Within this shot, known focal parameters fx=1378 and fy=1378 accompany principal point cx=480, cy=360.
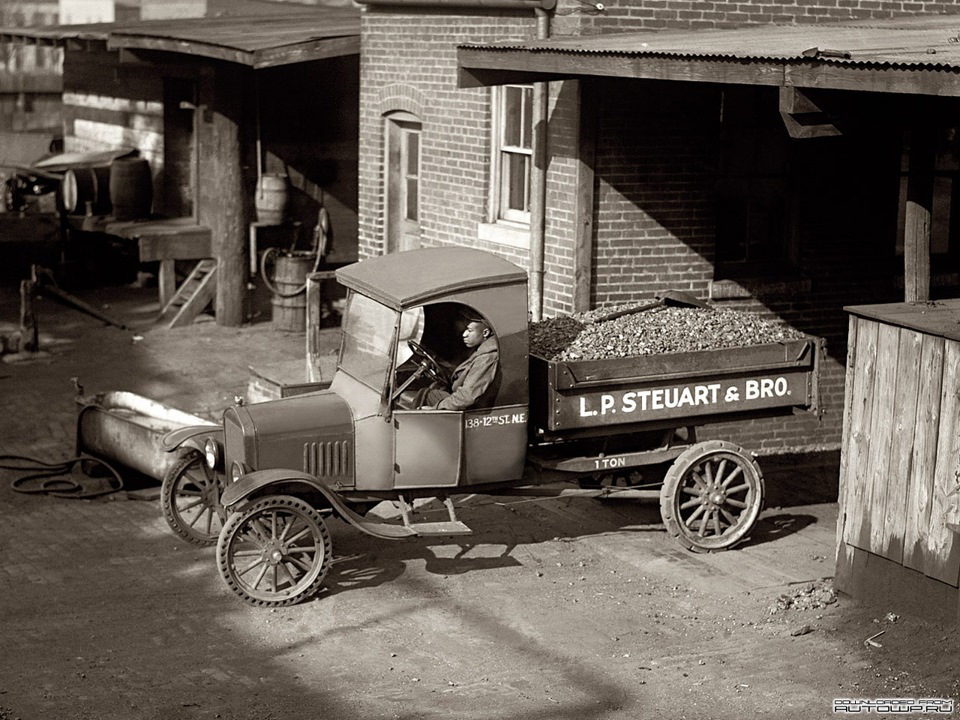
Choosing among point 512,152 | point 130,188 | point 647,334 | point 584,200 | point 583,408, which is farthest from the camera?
point 130,188

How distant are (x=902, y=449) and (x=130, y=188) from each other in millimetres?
14196

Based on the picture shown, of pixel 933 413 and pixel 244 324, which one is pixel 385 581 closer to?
pixel 933 413

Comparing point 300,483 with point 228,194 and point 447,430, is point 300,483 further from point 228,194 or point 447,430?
point 228,194

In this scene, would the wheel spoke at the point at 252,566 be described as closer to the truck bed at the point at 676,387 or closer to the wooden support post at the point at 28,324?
the truck bed at the point at 676,387

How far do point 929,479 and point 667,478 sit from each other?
2.09 meters

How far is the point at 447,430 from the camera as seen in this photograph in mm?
9094

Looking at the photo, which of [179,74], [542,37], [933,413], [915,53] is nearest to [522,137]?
[542,37]

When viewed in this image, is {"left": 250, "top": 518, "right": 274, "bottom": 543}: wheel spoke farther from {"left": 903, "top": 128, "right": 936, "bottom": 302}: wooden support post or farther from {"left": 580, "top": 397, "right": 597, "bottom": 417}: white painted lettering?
{"left": 903, "top": 128, "right": 936, "bottom": 302}: wooden support post

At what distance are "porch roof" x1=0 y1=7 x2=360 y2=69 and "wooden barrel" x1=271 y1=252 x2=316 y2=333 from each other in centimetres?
270

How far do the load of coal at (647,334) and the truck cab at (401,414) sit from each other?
0.59 metres

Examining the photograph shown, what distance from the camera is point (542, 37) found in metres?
12.0

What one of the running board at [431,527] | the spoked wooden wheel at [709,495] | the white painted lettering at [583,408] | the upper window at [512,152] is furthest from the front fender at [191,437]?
the upper window at [512,152]

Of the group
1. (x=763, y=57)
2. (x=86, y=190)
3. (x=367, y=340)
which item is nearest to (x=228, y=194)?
(x=86, y=190)

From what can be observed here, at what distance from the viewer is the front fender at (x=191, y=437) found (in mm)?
9656
